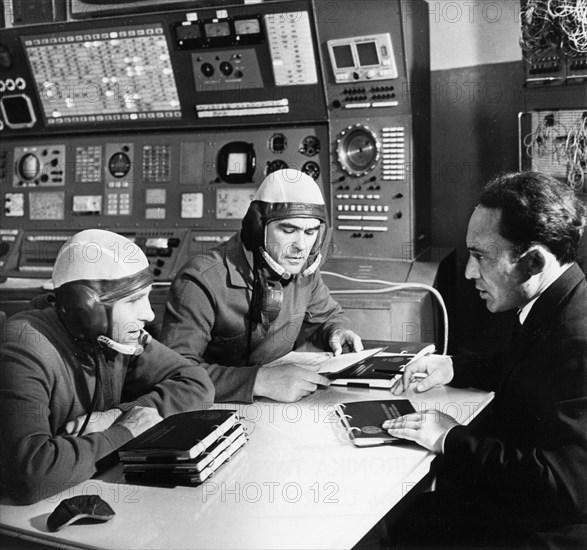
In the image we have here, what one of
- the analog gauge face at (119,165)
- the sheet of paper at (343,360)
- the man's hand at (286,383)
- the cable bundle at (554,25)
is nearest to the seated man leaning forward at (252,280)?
the sheet of paper at (343,360)

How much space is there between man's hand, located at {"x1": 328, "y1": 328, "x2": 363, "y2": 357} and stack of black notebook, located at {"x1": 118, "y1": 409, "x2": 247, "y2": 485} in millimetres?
831

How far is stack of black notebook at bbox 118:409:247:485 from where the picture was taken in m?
1.31

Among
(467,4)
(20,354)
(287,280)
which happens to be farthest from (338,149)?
(20,354)

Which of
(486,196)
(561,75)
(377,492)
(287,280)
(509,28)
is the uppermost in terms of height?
(509,28)

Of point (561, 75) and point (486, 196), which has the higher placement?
point (561, 75)

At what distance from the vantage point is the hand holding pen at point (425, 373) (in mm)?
1833

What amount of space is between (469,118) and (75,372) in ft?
8.68

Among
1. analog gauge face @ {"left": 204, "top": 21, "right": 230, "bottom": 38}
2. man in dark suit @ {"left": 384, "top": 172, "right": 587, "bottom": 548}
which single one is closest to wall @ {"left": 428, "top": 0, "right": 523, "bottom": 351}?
analog gauge face @ {"left": 204, "top": 21, "right": 230, "bottom": 38}

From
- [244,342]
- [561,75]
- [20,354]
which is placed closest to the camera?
[20,354]

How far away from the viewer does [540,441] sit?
1.36 metres

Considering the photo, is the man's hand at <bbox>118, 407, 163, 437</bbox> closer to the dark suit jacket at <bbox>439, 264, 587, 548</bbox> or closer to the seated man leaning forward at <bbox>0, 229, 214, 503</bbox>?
the seated man leaning forward at <bbox>0, 229, 214, 503</bbox>

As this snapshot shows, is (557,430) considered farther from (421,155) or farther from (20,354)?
(421,155)

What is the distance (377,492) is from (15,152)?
352 cm

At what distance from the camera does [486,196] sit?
1.64 meters
